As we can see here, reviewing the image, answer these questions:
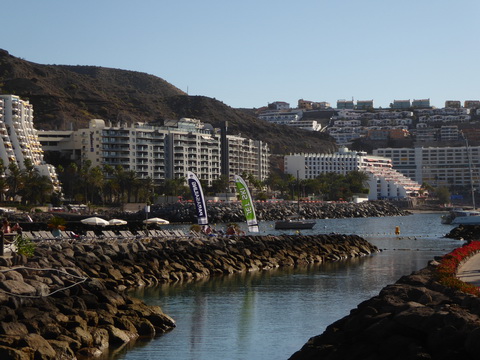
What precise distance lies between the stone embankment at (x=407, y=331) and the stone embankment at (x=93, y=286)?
6.42 meters

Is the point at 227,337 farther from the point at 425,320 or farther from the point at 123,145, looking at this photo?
the point at 123,145

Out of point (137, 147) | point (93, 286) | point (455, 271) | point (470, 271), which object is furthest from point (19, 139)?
point (93, 286)

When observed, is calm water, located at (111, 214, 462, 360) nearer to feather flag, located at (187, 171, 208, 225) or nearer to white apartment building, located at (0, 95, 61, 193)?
feather flag, located at (187, 171, 208, 225)

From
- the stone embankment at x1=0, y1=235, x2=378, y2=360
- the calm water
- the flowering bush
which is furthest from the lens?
the flowering bush

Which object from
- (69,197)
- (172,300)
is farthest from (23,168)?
(172,300)

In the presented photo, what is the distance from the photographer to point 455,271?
3412cm

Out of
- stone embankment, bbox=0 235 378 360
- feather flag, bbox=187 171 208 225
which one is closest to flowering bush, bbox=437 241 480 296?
stone embankment, bbox=0 235 378 360

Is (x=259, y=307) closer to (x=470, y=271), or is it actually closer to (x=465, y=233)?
(x=470, y=271)

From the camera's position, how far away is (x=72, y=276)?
101 feet

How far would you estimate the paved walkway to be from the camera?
3172cm

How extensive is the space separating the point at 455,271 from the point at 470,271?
1649 mm

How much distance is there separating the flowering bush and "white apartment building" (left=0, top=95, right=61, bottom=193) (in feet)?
388

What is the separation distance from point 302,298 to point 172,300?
18.1ft

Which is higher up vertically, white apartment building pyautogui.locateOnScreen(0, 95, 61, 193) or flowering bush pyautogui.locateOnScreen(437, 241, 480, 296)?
white apartment building pyautogui.locateOnScreen(0, 95, 61, 193)
